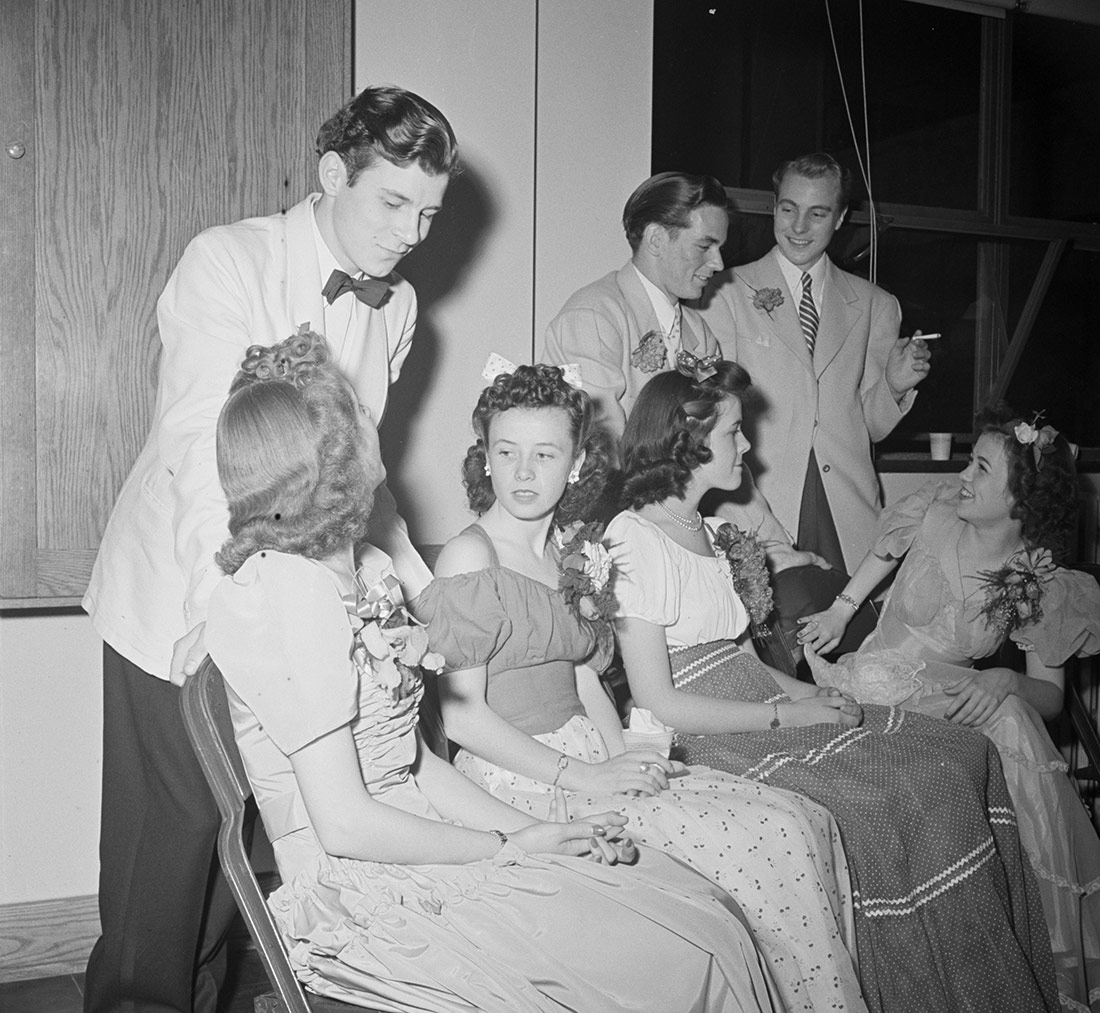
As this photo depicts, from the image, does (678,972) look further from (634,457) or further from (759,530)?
(759,530)

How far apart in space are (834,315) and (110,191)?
6.29 ft

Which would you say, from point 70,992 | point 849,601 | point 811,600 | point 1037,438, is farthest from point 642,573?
point 70,992

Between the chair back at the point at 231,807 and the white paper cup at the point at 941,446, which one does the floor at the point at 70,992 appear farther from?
the white paper cup at the point at 941,446

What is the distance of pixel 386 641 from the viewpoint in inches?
63.4

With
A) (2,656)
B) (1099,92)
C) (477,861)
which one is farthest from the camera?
(1099,92)

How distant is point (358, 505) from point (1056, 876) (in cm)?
174

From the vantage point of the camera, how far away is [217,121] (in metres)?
2.56

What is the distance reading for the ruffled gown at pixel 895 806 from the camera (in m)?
2.09

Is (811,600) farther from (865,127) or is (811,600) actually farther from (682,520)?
(865,127)

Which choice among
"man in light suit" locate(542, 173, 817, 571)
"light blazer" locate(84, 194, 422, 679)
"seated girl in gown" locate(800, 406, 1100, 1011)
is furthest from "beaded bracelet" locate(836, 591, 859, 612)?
"light blazer" locate(84, 194, 422, 679)

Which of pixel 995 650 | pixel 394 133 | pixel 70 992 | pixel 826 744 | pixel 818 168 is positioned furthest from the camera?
pixel 818 168

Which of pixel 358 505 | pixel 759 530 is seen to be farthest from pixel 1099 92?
pixel 358 505

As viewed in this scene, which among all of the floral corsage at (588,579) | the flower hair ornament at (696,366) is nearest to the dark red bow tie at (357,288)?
the floral corsage at (588,579)

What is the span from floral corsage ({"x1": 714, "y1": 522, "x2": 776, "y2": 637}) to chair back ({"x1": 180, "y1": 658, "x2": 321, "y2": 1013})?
1228 millimetres
